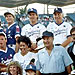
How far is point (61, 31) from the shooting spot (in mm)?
6004

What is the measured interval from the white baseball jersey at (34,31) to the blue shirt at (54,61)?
4.20ft

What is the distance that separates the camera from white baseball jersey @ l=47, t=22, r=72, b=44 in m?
5.91

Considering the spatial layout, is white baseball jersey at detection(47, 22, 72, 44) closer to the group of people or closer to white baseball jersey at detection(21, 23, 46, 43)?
the group of people

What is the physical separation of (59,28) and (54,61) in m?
1.41

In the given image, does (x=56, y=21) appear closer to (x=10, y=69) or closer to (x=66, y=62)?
(x=66, y=62)

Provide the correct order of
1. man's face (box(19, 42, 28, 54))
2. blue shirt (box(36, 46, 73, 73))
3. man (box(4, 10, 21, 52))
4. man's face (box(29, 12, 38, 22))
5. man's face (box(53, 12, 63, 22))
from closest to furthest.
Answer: blue shirt (box(36, 46, 73, 73)), man's face (box(19, 42, 28, 54)), man's face (box(53, 12, 63, 22)), man's face (box(29, 12, 38, 22)), man (box(4, 10, 21, 52))

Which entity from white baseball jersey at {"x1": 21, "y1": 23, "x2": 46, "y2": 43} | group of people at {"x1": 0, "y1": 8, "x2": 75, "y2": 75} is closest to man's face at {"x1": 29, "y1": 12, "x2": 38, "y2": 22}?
group of people at {"x1": 0, "y1": 8, "x2": 75, "y2": 75}

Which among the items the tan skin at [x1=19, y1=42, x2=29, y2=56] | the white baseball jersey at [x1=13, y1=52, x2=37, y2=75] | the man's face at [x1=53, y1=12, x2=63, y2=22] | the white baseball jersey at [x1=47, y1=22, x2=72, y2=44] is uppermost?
the man's face at [x1=53, y1=12, x2=63, y2=22]

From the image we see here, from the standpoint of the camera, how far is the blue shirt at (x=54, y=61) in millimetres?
4715

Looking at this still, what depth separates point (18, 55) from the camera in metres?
5.25

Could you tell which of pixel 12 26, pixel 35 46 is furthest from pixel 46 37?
pixel 12 26

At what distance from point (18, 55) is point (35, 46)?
680mm

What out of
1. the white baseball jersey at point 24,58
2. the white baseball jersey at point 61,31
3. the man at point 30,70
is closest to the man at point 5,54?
the white baseball jersey at point 24,58

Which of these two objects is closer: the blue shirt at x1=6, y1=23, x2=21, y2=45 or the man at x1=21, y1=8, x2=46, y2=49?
the man at x1=21, y1=8, x2=46, y2=49
